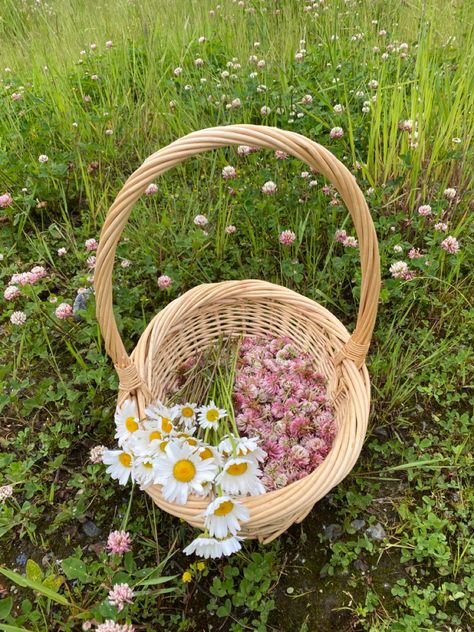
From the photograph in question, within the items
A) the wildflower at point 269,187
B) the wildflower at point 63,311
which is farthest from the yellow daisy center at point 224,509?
the wildflower at point 269,187

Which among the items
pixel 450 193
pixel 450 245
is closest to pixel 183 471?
pixel 450 245

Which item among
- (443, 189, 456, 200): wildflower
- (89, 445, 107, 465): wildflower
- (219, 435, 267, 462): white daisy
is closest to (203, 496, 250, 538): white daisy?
(219, 435, 267, 462): white daisy

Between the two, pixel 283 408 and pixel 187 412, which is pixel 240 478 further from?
pixel 283 408

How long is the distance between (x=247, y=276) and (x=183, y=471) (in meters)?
0.96

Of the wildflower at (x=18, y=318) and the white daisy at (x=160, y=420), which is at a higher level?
the white daisy at (x=160, y=420)

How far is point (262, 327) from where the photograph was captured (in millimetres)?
1678

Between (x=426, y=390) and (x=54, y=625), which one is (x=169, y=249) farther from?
(x=54, y=625)

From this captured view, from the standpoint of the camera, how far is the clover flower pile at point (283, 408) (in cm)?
125

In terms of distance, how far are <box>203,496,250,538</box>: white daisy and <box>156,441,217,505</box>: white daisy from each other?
73mm

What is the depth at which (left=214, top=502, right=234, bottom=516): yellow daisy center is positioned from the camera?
3.07 ft

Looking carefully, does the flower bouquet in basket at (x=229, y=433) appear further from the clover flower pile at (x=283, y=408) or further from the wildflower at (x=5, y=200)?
the wildflower at (x=5, y=200)

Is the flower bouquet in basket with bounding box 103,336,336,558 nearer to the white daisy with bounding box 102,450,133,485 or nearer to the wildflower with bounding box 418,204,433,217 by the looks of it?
the white daisy with bounding box 102,450,133,485

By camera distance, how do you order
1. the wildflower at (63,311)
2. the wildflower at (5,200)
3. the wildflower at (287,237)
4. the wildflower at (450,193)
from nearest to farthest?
the wildflower at (63,311), the wildflower at (287,237), the wildflower at (450,193), the wildflower at (5,200)

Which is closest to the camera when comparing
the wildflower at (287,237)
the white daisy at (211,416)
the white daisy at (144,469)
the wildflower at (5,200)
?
the white daisy at (144,469)
